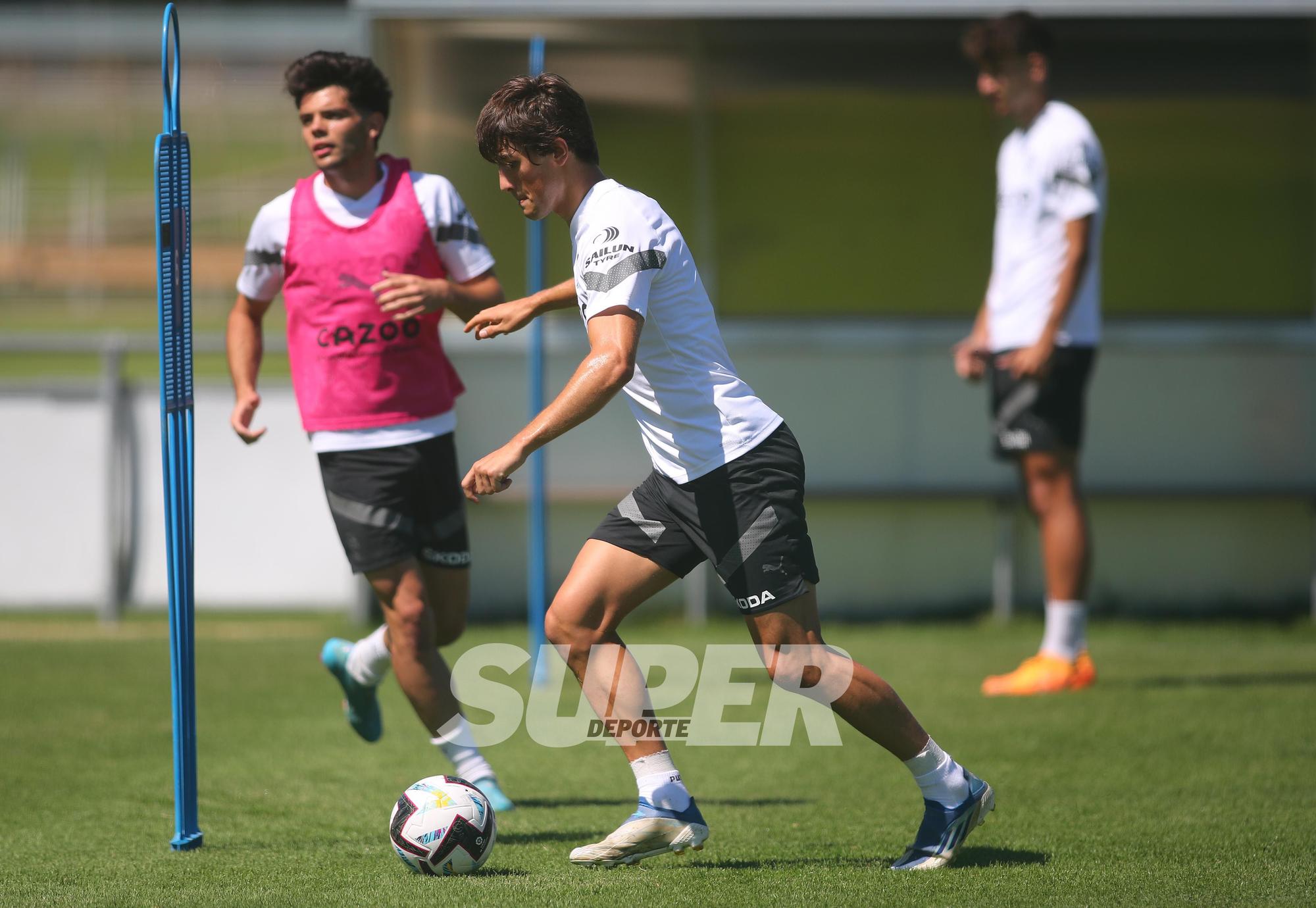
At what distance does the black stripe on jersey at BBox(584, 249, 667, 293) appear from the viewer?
3.73 m

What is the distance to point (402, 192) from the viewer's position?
16.0 feet

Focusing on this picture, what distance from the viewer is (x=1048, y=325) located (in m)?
6.72

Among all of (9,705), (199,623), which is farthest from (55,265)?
(9,705)

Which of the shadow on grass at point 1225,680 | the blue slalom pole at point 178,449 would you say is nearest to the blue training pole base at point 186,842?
the blue slalom pole at point 178,449

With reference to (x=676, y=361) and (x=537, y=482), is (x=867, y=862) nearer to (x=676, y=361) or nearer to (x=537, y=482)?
(x=676, y=361)

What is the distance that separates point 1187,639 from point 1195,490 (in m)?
0.95

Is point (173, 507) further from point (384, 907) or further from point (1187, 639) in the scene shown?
point (1187, 639)

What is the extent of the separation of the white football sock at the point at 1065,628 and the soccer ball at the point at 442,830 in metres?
3.48

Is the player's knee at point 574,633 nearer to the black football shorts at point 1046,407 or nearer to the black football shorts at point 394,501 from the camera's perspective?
the black football shorts at point 394,501

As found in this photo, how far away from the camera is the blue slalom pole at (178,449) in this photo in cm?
414

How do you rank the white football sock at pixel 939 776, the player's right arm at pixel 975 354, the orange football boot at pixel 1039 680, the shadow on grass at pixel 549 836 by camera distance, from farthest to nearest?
the player's right arm at pixel 975 354
the orange football boot at pixel 1039 680
the shadow on grass at pixel 549 836
the white football sock at pixel 939 776

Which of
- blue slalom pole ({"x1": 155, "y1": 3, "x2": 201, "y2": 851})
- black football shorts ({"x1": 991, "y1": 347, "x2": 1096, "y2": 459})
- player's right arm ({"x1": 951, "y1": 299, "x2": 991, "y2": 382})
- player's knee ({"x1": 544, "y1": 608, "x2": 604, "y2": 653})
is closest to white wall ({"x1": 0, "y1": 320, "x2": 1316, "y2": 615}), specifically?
player's right arm ({"x1": 951, "y1": 299, "x2": 991, "y2": 382})

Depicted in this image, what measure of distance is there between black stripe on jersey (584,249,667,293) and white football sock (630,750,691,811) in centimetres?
122

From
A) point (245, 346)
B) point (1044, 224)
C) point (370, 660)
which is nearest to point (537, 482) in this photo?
point (370, 660)
